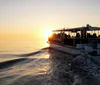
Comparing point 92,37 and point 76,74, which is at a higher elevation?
point 92,37

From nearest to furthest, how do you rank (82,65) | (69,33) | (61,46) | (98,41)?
(82,65) < (98,41) < (61,46) < (69,33)

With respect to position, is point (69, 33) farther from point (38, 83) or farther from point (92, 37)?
point (38, 83)

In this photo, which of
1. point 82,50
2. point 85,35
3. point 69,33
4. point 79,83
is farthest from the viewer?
point 69,33

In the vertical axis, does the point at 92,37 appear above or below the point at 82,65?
above

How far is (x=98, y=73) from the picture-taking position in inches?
848

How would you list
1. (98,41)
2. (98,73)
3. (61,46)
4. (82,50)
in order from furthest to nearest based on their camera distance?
(61,46)
(98,41)
(82,50)
(98,73)

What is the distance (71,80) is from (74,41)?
891 inches

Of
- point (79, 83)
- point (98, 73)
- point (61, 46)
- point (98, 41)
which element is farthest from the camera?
point (61, 46)

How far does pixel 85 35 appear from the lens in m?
44.1

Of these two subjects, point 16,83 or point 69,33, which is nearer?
point 16,83

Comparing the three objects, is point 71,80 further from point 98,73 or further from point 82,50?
point 82,50

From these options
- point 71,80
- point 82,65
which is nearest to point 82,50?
point 82,65

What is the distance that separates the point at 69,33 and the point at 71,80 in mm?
36405

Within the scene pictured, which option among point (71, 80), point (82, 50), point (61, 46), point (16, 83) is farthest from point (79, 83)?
point (61, 46)
